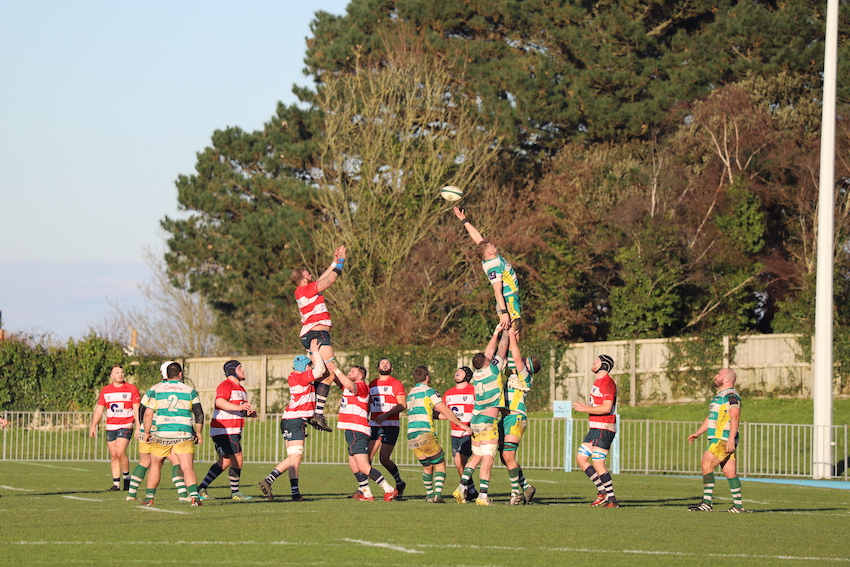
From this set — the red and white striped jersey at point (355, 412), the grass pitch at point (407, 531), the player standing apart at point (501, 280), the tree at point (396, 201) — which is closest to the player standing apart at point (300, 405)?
the grass pitch at point (407, 531)

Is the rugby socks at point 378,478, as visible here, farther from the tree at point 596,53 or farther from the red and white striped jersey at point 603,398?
the tree at point 596,53

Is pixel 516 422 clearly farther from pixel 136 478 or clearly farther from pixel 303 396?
pixel 136 478

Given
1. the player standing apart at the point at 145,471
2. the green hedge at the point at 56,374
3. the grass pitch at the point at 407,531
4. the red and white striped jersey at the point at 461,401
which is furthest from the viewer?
the green hedge at the point at 56,374

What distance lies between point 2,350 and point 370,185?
43.3 feet

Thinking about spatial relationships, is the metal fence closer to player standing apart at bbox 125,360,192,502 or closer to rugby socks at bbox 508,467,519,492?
rugby socks at bbox 508,467,519,492

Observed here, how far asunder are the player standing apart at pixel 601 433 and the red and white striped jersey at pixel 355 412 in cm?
284

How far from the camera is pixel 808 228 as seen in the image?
3822 cm

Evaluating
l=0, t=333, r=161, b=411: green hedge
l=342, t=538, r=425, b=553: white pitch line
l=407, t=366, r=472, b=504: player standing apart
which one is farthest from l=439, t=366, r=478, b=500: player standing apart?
l=0, t=333, r=161, b=411: green hedge

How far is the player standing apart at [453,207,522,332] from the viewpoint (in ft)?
48.8

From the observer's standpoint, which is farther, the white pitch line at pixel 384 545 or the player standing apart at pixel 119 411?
the player standing apart at pixel 119 411

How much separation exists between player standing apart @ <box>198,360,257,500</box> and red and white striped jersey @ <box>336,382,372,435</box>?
4.73 ft

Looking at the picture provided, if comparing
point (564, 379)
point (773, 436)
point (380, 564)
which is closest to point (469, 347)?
point (564, 379)

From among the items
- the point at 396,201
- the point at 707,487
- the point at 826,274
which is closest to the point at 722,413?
the point at 707,487

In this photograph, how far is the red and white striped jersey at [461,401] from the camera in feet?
53.9
